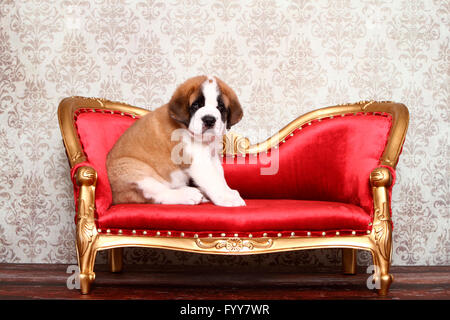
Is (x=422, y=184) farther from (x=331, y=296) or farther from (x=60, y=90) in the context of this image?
(x=60, y=90)

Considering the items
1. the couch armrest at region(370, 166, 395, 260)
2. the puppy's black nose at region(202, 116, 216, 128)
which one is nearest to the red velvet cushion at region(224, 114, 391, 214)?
the couch armrest at region(370, 166, 395, 260)

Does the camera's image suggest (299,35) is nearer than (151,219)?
No

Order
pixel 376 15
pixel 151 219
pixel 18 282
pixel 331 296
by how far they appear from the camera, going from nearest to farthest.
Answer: pixel 151 219, pixel 331 296, pixel 18 282, pixel 376 15

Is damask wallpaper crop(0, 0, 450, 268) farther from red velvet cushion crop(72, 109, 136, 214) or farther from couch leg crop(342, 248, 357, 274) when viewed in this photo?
red velvet cushion crop(72, 109, 136, 214)

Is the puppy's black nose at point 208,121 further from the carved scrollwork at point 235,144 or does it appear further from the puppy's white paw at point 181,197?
the carved scrollwork at point 235,144

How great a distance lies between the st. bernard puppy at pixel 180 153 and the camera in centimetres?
243

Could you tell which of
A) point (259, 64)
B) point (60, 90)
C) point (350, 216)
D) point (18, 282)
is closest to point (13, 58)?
point (60, 90)

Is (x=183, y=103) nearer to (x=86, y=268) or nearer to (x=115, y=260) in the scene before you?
(x=86, y=268)

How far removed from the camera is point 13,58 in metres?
3.46

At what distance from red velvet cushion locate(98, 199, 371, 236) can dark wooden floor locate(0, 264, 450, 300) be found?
451 mm

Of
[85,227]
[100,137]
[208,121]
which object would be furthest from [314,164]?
[85,227]

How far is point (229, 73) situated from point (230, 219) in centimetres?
163

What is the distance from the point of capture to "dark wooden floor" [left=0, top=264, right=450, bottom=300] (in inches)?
95.9

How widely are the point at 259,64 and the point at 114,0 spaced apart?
4.40 ft
